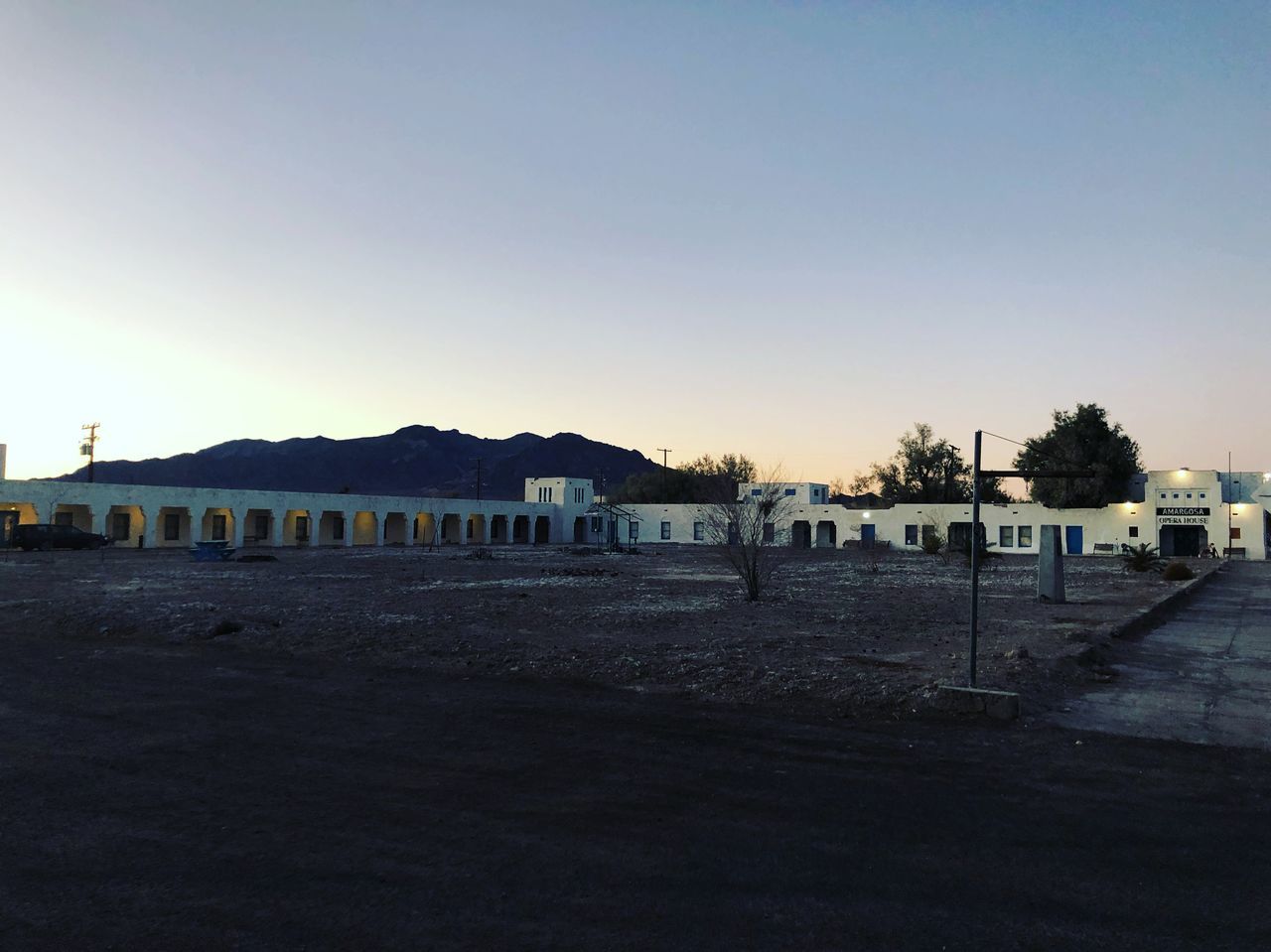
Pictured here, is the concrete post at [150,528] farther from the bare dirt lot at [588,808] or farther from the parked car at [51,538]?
the bare dirt lot at [588,808]

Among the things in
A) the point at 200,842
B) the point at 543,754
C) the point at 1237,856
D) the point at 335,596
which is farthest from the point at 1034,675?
the point at 335,596

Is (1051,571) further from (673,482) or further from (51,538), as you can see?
(673,482)

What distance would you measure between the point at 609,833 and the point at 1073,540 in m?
60.0

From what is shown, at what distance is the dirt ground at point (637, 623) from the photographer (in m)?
10.4

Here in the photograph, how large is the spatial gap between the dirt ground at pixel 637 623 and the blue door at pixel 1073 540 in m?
28.7

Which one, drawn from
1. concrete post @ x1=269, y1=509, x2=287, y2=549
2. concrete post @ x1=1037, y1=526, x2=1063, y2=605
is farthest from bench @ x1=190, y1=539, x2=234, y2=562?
concrete post @ x1=1037, y1=526, x2=1063, y2=605

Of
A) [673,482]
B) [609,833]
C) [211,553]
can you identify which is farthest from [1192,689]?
[673,482]

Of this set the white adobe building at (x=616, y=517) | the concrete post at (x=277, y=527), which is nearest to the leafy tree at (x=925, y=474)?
the white adobe building at (x=616, y=517)

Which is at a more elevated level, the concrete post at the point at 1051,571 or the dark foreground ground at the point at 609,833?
the concrete post at the point at 1051,571

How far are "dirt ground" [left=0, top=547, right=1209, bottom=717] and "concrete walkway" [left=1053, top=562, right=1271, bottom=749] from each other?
633mm

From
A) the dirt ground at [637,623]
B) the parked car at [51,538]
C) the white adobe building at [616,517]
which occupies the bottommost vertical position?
the dirt ground at [637,623]

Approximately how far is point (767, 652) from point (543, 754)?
235 inches

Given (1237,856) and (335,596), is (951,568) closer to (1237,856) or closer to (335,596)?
(335,596)

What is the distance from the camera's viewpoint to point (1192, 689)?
10227 millimetres
